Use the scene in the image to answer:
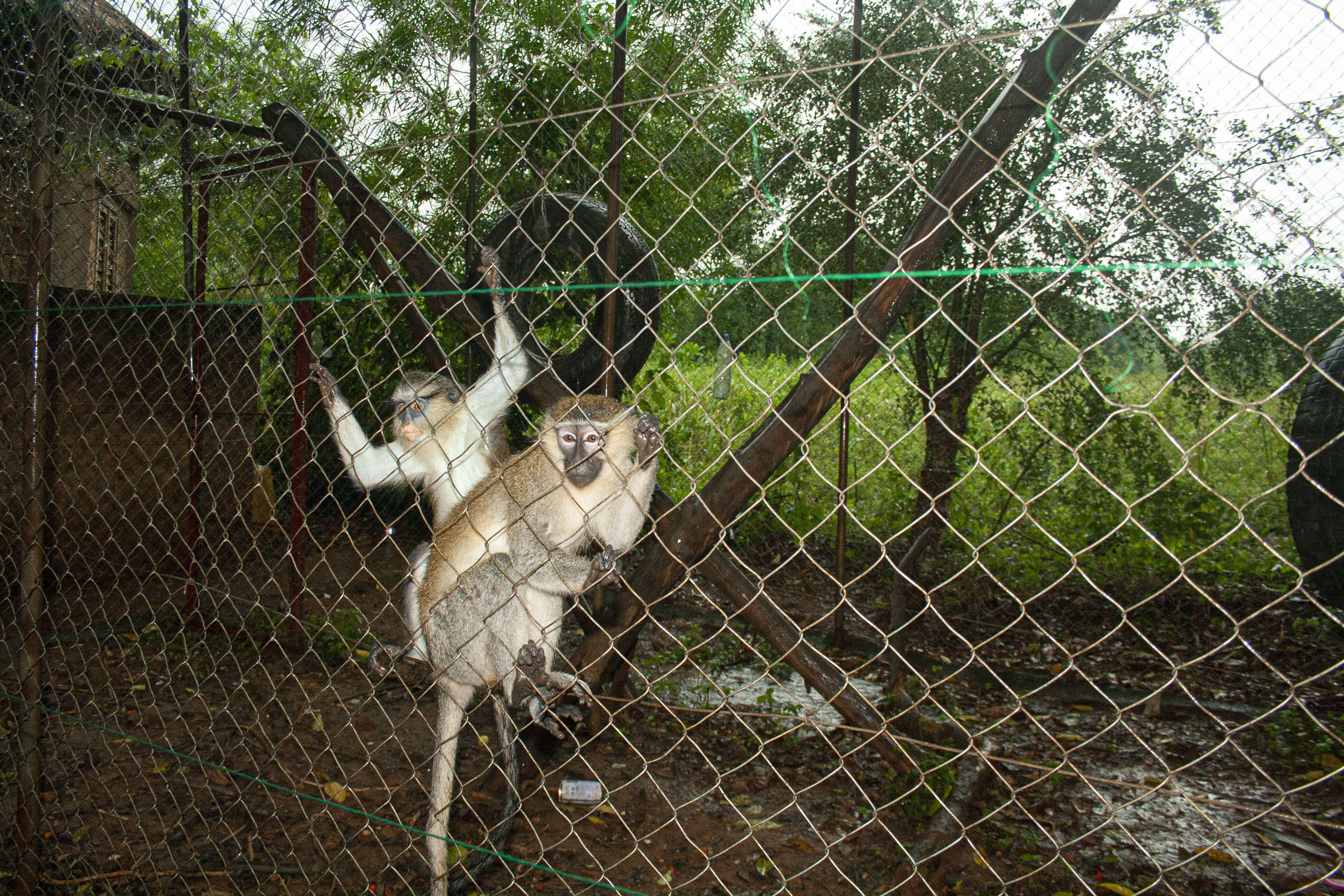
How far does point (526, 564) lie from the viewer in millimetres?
2625

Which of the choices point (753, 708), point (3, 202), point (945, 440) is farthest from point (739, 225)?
point (3, 202)

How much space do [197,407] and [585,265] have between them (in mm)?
2858

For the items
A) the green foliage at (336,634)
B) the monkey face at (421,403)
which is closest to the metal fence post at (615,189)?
the monkey face at (421,403)

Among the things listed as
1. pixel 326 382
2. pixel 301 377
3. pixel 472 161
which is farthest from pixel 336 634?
pixel 472 161

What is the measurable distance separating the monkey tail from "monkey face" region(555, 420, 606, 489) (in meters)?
0.86

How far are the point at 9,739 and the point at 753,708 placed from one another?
9.75ft

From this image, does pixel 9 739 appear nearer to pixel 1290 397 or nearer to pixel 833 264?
pixel 833 264

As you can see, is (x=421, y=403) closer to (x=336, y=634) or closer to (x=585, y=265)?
(x=585, y=265)

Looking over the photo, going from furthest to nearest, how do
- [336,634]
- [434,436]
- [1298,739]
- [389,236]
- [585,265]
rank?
1. [336,634]
2. [1298,739]
3. [585,265]
4. [389,236]
5. [434,436]

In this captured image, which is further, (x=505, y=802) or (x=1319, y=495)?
(x=1319, y=495)

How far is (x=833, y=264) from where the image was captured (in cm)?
528

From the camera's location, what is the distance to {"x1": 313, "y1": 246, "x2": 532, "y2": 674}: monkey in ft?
9.29

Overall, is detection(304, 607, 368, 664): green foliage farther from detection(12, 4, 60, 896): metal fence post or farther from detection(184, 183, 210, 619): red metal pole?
detection(12, 4, 60, 896): metal fence post

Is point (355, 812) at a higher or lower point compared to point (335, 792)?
higher
